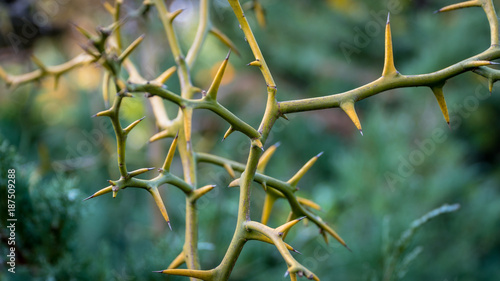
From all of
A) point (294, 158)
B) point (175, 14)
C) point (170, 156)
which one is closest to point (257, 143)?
point (170, 156)

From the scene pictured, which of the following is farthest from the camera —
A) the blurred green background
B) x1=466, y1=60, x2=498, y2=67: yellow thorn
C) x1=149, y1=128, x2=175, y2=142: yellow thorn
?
the blurred green background

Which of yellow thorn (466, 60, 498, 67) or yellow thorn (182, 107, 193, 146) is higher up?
yellow thorn (466, 60, 498, 67)

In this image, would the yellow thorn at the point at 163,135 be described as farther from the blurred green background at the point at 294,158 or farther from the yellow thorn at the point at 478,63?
the yellow thorn at the point at 478,63

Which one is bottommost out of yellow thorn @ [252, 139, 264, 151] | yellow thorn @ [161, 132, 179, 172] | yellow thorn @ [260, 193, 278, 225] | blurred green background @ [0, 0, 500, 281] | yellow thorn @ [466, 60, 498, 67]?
blurred green background @ [0, 0, 500, 281]

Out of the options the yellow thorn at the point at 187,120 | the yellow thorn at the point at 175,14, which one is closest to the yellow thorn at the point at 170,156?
the yellow thorn at the point at 187,120

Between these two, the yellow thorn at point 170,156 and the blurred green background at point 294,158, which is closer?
the yellow thorn at point 170,156

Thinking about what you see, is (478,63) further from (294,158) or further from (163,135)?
(294,158)

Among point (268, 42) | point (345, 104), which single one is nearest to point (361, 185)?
A: point (345, 104)

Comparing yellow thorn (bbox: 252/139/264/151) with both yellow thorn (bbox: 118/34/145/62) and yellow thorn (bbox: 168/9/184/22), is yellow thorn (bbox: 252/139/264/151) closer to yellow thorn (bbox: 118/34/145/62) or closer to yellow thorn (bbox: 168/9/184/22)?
yellow thorn (bbox: 118/34/145/62)

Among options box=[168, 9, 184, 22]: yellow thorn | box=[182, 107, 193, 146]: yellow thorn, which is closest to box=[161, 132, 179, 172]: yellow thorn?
box=[182, 107, 193, 146]: yellow thorn
